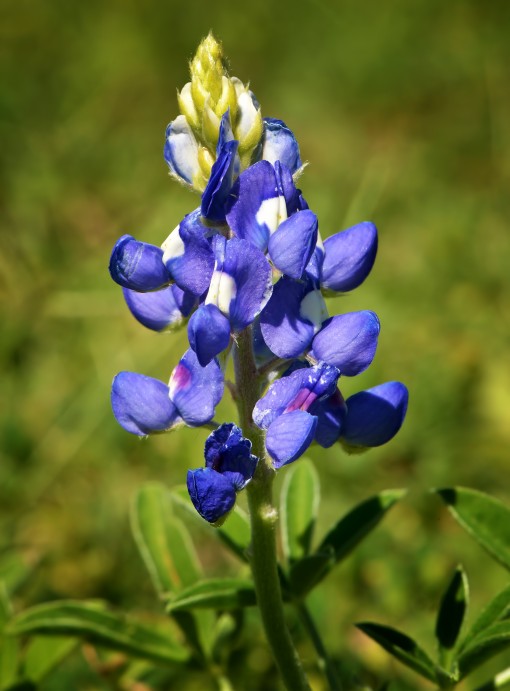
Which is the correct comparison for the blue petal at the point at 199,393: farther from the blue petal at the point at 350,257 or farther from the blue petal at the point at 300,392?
the blue petal at the point at 350,257

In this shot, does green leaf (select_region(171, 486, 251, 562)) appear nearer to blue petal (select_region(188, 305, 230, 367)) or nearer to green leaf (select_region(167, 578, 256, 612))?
green leaf (select_region(167, 578, 256, 612))

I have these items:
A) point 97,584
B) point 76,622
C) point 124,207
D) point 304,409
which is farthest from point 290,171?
point 124,207

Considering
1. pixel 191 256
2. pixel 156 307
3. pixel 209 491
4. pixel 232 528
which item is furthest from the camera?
pixel 232 528

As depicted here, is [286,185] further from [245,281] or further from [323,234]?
[323,234]

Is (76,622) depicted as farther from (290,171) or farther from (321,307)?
(290,171)

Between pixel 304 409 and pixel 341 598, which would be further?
pixel 341 598

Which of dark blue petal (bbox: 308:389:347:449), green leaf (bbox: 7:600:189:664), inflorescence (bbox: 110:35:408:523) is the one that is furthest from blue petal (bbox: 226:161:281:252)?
green leaf (bbox: 7:600:189:664)

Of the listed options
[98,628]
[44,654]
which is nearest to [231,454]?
[98,628]
